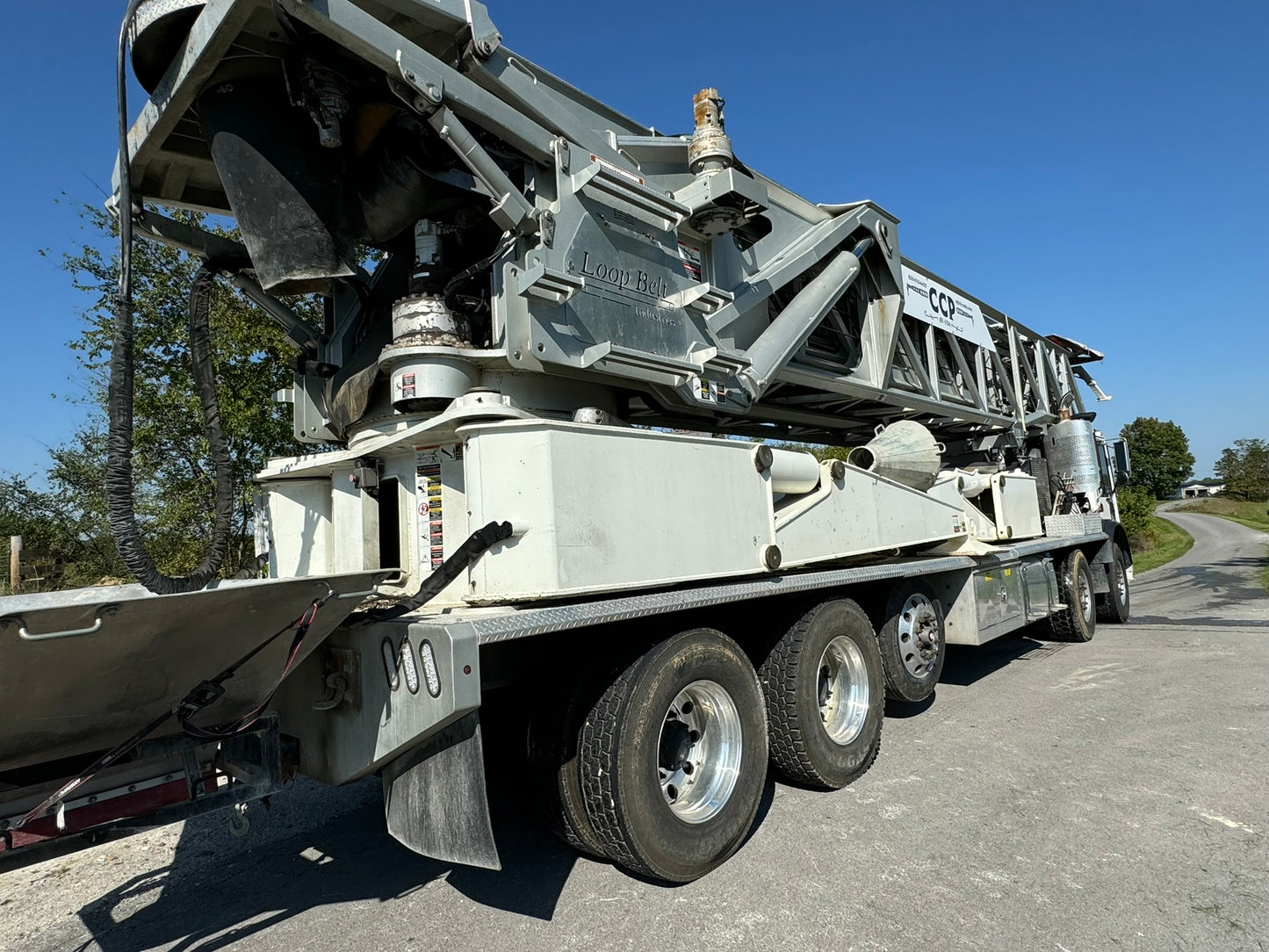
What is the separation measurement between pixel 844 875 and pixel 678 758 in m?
0.90

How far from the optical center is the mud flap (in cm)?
277

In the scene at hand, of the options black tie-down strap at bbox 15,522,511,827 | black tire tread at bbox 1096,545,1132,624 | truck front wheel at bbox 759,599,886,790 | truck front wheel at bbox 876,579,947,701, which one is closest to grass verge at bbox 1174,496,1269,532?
black tire tread at bbox 1096,545,1132,624

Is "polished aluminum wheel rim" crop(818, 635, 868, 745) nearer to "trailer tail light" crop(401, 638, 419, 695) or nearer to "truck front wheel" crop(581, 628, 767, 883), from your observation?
"truck front wheel" crop(581, 628, 767, 883)

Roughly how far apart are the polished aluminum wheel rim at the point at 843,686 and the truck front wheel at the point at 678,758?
3.44 ft

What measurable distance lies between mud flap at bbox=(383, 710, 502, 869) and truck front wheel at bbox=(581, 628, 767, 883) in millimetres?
597

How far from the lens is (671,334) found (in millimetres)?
4422

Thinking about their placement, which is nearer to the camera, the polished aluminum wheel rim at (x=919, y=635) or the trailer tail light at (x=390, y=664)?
the trailer tail light at (x=390, y=664)

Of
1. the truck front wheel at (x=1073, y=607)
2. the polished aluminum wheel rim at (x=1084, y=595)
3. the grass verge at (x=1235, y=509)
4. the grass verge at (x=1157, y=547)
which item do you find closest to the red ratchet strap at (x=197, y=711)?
the truck front wheel at (x=1073, y=607)

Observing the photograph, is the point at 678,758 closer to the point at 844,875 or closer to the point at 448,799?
the point at 844,875

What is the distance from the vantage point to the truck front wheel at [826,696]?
430cm

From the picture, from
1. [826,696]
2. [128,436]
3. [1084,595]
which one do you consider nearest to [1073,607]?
[1084,595]

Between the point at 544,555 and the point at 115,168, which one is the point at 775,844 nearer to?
the point at 544,555

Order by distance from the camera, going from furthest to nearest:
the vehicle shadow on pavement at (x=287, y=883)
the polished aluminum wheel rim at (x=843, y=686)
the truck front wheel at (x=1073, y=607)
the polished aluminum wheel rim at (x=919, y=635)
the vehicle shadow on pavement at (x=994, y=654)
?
the truck front wheel at (x=1073, y=607) < the vehicle shadow on pavement at (x=994, y=654) < the polished aluminum wheel rim at (x=919, y=635) < the polished aluminum wheel rim at (x=843, y=686) < the vehicle shadow on pavement at (x=287, y=883)

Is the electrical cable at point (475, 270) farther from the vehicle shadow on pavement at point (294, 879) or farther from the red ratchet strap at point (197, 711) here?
the vehicle shadow on pavement at point (294, 879)
